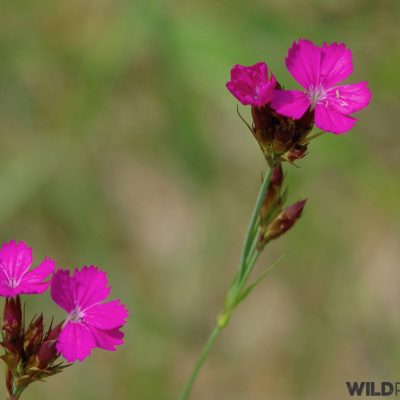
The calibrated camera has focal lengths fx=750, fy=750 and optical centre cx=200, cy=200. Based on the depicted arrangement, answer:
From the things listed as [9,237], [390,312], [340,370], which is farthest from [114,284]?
[390,312]

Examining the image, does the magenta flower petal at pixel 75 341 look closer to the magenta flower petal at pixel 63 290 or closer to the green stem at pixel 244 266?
the magenta flower petal at pixel 63 290

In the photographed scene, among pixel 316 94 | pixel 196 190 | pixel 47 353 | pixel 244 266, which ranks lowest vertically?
pixel 47 353

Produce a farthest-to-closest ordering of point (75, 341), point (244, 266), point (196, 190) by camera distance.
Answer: point (196, 190) < point (244, 266) < point (75, 341)

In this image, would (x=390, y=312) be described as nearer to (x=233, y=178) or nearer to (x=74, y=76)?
(x=233, y=178)

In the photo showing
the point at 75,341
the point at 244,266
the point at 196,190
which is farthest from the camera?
the point at 196,190

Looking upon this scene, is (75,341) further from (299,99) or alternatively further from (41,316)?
(299,99)

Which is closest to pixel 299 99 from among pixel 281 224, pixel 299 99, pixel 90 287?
pixel 299 99

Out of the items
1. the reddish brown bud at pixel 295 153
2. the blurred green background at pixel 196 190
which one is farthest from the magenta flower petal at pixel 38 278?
the blurred green background at pixel 196 190
